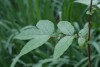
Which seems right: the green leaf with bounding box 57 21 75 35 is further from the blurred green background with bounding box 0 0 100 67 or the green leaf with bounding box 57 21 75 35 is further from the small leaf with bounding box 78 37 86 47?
the blurred green background with bounding box 0 0 100 67

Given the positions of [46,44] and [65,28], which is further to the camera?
[46,44]

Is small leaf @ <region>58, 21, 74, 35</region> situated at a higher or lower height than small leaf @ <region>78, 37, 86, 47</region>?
higher

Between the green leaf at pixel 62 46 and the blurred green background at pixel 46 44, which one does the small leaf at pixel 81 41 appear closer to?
the green leaf at pixel 62 46

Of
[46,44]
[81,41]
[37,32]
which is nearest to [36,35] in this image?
[37,32]

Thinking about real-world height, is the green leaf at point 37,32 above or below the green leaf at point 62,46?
above

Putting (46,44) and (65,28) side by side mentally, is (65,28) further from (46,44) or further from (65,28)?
(46,44)

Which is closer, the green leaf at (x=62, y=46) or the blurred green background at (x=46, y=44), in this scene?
the green leaf at (x=62, y=46)

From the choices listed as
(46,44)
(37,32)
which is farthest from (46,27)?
(46,44)

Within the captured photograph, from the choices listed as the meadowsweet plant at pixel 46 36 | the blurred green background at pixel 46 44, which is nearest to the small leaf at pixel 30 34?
the meadowsweet plant at pixel 46 36

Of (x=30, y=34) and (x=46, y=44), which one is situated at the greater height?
(x=30, y=34)

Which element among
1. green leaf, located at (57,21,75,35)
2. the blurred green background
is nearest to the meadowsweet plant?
green leaf, located at (57,21,75,35)

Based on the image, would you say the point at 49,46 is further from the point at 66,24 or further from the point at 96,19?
the point at 66,24

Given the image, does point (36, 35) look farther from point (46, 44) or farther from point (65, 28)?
point (46, 44)
